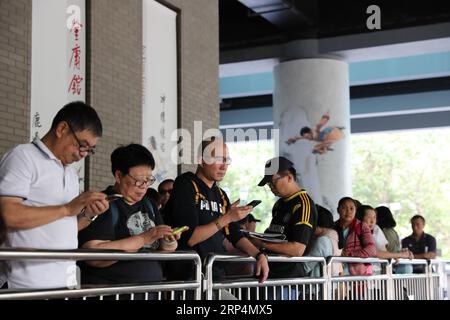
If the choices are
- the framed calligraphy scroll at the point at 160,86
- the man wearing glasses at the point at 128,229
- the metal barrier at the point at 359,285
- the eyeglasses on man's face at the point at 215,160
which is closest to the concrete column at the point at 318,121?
the framed calligraphy scroll at the point at 160,86

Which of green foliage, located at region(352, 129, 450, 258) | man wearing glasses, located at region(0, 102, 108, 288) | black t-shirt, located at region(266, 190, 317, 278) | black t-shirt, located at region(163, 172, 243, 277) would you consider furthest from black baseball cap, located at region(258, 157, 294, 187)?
green foliage, located at region(352, 129, 450, 258)

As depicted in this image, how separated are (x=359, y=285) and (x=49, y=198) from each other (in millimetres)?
3556

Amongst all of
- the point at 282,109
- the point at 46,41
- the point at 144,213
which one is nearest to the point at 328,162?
the point at 282,109

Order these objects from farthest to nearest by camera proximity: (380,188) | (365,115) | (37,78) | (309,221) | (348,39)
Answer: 1. (380,188)
2. (365,115)
3. (348,39)
4. (37,78)
5. (309,221)

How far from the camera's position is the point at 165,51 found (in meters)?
10.1

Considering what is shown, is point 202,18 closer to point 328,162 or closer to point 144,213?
point 328,162

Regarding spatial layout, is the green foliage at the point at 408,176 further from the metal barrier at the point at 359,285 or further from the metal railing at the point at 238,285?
the metal barrier at the point at 359,285

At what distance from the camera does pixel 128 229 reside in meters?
4.35

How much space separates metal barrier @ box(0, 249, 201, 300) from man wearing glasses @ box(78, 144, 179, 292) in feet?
0.36

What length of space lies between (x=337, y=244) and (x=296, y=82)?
8.31 m

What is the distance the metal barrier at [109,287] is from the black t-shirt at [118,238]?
0.12 metres

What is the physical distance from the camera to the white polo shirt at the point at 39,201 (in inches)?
139

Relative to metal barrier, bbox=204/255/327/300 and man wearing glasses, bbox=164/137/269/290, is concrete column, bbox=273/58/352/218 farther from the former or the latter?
man wearing glasses, bbox=164/137/269/290

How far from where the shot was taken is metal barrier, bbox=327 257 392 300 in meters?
5.96
